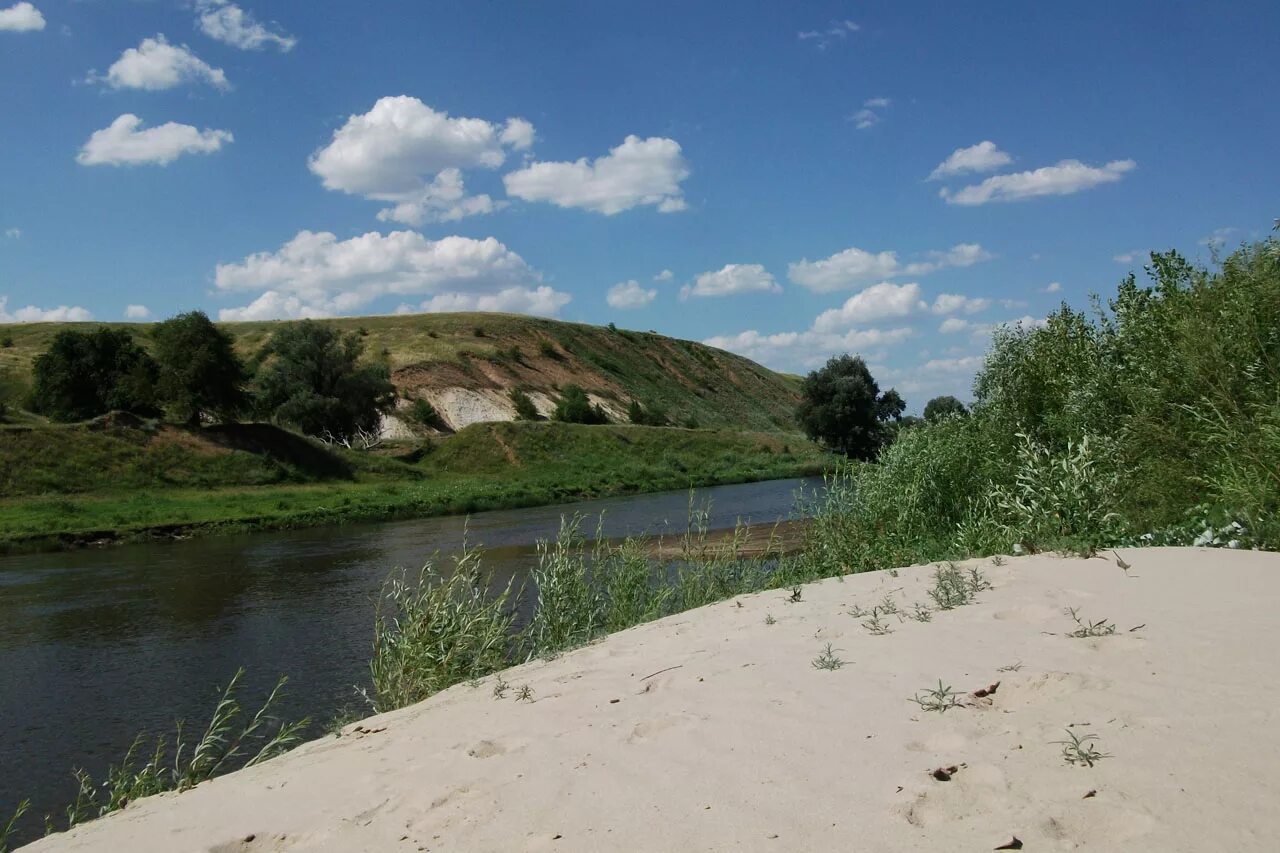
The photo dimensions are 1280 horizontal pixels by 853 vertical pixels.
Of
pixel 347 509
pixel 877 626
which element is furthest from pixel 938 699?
pixel 347 509

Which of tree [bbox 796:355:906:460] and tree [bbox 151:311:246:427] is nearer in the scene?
tree [bbox 151:311:246:427]

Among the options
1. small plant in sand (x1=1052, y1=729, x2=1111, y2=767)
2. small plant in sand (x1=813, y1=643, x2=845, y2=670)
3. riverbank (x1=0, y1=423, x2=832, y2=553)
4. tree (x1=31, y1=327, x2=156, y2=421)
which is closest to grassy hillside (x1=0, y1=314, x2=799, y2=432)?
tree (x1=31, y1=327, x2=156, y2=421)

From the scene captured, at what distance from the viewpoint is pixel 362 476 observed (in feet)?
163

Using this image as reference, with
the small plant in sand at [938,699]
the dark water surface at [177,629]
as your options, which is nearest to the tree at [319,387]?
the dark water surface at [177,629]

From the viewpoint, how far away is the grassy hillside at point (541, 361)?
75.1 meters

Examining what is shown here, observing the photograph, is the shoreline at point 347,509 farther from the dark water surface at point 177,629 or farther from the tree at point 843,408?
the tree at point 843,408

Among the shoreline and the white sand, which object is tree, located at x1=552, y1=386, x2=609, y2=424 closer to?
the shoreline

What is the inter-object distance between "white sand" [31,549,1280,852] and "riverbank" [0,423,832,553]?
31.5m

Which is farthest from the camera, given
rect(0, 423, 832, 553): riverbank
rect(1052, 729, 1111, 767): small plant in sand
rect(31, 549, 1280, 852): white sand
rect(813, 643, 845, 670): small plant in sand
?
rect(0, 423, 832, 553): riverbank

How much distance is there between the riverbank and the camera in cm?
3544

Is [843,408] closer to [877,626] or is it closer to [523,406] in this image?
[523,406]

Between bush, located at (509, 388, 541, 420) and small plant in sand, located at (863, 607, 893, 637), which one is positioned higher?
bush, located at (509, 388, 541, 420)

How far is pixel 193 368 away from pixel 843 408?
143ft

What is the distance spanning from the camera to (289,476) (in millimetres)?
46062
